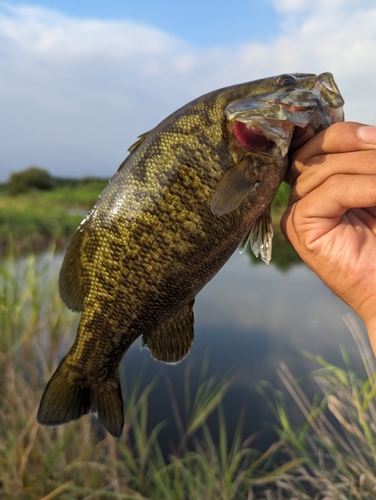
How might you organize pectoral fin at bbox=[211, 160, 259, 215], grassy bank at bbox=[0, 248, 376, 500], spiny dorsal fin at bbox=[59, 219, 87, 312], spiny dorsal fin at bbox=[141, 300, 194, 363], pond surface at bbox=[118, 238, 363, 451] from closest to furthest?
pectoral fin at bbox=[211, 160, 259, 215] < spiny dorsal fin at bbox=[59, 219, 87, 312] < spiny dorsal fin at bbox=[141, 300, 194, 363] < grassy bank at bbox=[0, 248, 376, 500] < pond surface at bbox=[118, 238, 363, 451]

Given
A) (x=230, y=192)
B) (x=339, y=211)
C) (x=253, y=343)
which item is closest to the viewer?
(x=230, y=192)

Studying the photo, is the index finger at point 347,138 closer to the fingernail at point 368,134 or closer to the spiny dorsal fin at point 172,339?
the fingernail at point 368,134

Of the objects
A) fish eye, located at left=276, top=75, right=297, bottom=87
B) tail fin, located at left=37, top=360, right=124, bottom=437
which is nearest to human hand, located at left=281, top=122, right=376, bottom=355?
fish eye, located at left=276, top=75, right=297, bottom=87

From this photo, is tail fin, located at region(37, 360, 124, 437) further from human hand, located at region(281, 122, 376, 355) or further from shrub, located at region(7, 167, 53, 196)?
shrub, located at region(7, 167, 53, 196)

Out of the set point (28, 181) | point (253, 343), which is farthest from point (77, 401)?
point (28, 181)

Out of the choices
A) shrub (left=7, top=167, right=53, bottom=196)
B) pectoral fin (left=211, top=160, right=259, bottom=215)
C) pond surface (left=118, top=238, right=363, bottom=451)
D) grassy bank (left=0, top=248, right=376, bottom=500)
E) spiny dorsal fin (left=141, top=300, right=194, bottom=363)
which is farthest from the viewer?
shrub (left=7, top=167, right=53, bottom=196)

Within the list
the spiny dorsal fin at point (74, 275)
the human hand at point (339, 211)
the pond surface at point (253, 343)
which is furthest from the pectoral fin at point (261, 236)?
the pond surface at point (253, 343)

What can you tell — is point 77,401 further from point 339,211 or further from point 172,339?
point 339,211
